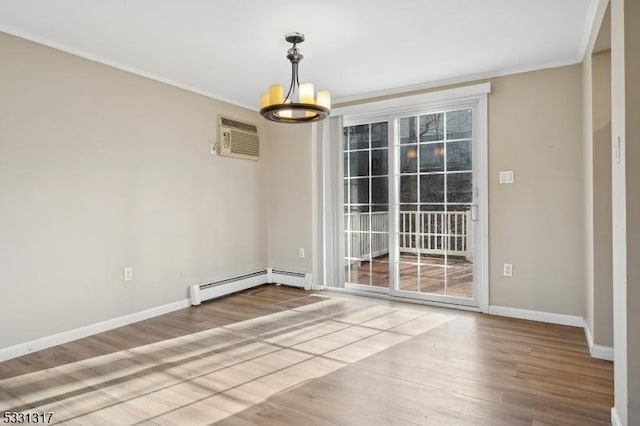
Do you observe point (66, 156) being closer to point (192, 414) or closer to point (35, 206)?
point (35, 206)

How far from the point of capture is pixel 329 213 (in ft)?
16.0

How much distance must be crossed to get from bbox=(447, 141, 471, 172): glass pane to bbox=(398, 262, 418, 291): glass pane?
122 cm

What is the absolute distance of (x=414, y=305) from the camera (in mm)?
4148

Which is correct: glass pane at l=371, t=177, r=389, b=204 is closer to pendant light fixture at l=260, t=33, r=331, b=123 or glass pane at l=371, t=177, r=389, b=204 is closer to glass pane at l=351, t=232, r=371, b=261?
glass pane at l=351, t=232, r=371, b=261

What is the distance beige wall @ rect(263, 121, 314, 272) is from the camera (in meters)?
5.02

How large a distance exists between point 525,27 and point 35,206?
405 centimetres

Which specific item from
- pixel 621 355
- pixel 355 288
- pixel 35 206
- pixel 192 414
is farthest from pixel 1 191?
pixel 621 355

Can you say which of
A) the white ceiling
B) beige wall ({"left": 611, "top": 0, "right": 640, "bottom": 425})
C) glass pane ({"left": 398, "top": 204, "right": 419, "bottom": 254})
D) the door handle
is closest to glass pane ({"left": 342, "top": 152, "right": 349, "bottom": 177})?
glass pane ({"left": 398, "top": 204, "right": 419, "bottom": 254})

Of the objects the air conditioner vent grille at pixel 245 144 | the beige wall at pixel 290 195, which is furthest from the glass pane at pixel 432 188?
the air conditioner vent grille at pixel 245 144

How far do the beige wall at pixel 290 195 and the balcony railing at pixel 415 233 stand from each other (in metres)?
0.62

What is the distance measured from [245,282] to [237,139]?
Answer: 1.88 m

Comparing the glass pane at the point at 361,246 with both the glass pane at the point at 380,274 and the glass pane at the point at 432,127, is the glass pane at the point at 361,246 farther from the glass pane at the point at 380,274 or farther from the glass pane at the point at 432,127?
the glass pane at the point at 432,127

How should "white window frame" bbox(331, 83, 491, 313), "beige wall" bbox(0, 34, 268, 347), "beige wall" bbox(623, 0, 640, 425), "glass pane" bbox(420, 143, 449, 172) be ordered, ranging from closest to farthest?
1. "beige wall" bbox(623, 0, 640, 425)
2. "beige wall" bbox(0, 34, 268, 347)
3. "white window frame" bbox(331, 83, 491, 313)
4. "glass pane" bbox(420, 143, 449, 172)

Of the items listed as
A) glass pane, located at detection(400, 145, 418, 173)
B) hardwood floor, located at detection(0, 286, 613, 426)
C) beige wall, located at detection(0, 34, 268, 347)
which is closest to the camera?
hardwood floor, located at detection(0, 286, 613, 426)
